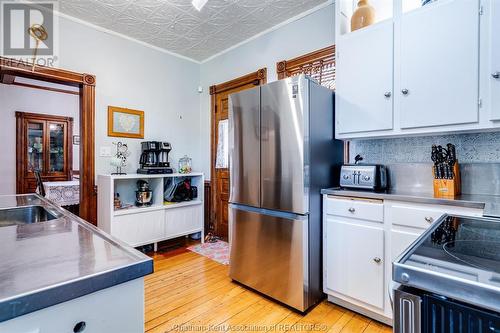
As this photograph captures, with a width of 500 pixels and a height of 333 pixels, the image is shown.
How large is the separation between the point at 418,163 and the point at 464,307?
5.64 ft

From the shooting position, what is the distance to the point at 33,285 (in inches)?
19.6

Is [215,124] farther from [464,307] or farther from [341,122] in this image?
[464,307]

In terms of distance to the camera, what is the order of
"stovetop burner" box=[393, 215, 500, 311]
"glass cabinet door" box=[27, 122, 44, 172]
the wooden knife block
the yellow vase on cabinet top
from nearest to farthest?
"stovetop burner" box=[393, 215, 500, 311] → the wooden knife block → the yellow vase on cabinet top → "glass cabinet door" box=[27, 122, 44, 172]

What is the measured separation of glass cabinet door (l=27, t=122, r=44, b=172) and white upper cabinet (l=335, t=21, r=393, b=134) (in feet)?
20.0

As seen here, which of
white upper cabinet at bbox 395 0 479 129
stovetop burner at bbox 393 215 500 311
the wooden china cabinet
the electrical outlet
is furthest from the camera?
the wooden china cabinet

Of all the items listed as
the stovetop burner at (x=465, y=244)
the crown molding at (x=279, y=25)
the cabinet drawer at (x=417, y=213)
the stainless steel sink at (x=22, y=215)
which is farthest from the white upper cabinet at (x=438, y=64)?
the stainless steel sink at (x=22, y=215)

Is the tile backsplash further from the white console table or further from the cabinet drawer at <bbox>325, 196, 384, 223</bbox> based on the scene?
the white console table

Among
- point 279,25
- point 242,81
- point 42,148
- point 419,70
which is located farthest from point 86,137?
point 42,148

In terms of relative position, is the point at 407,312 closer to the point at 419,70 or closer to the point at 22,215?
the point at 419,70

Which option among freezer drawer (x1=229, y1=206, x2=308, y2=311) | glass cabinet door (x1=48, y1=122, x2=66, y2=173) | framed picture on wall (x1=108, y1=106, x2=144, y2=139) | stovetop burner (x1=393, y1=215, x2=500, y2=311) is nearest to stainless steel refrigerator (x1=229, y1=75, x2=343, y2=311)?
freezer drawer (x1=229, y1=206, x2=308, y2=311)

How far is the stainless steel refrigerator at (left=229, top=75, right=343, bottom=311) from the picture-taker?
6.21 ft

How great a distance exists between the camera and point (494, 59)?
4.81 ft
